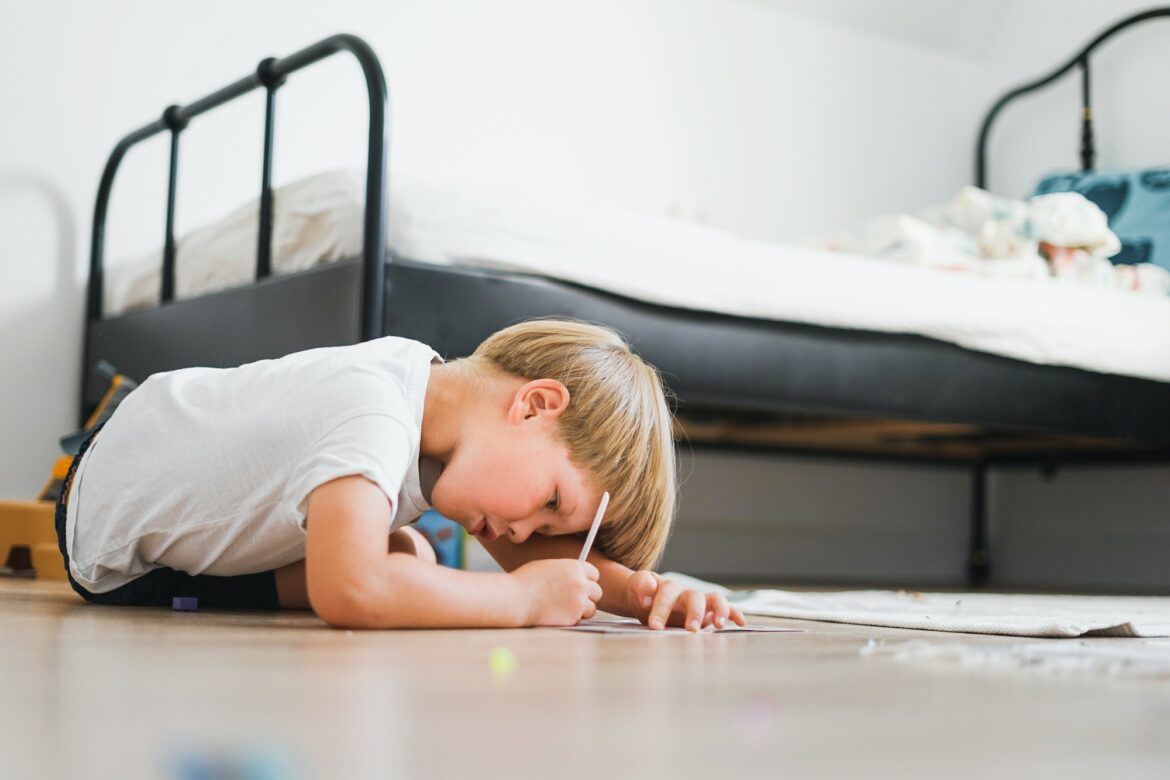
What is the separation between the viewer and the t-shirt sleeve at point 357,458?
0.90 metres

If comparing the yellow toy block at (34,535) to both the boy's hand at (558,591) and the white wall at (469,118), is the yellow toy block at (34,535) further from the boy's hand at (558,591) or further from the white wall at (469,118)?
the boy's hand at (558,591)

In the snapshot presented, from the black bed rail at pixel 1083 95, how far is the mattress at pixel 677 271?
2.61 feet

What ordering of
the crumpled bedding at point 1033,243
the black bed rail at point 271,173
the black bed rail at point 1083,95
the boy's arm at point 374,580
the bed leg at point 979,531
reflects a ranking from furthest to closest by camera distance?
1. the bed leg at point 979,531
2. the black bed rail at point 1083,95
3. the crumpled bedding at point 1033,243
4. the black bed rail at point 271,173
5. the boy's arm at point 374,580

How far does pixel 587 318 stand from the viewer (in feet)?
5.33

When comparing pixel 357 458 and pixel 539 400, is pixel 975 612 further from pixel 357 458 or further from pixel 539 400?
pixel 357 458

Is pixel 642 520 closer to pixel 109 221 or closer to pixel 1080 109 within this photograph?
pixel 109 221

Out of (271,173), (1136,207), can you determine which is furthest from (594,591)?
(1136,207)

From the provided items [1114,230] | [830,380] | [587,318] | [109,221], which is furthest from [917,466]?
[109,221]

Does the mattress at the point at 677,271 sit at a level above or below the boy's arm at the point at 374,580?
above

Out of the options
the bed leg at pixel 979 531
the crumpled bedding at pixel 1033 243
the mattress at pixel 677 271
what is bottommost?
the bed leg at pixel 979 531

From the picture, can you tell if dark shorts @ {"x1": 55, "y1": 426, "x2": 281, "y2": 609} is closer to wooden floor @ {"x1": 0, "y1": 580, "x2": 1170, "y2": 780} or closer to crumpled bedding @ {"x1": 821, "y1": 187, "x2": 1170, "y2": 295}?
wooden floor @ {"x1": 0, "y1": 580, "x2": 1170, "y2": 780}

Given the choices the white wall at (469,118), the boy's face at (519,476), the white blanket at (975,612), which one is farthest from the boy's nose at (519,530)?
the white wall at (469,118)

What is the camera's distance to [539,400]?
1037 mm

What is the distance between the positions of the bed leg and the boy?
2154mm
